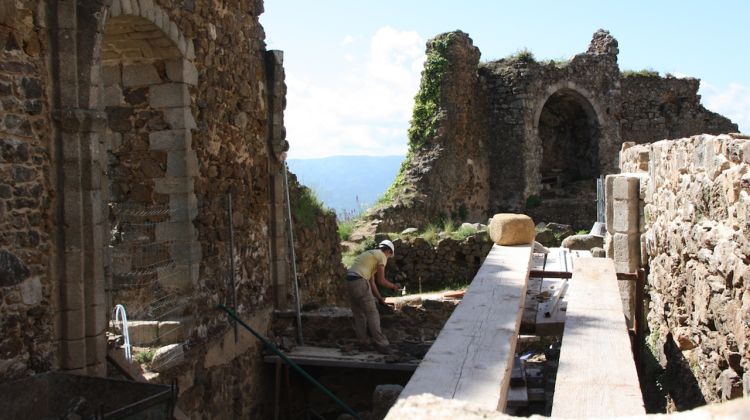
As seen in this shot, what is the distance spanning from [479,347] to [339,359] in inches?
163

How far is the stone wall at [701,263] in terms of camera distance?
13.6 ft

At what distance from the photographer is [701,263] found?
5.03 meters

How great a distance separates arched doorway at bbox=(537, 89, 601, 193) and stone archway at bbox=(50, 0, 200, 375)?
17677mm

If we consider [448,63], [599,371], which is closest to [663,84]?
[448,63]

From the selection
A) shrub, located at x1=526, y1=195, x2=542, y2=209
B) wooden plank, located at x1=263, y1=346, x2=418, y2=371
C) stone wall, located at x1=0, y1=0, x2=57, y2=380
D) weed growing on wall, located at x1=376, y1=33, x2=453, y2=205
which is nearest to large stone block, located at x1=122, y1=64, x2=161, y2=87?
stone wall, located at x1=0, y1=0, x2=57, y2=380

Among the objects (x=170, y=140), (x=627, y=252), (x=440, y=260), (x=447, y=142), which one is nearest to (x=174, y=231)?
(x=170, y=140)

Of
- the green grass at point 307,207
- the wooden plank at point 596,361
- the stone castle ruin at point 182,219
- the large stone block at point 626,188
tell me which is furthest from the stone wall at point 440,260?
the wooden plank at point 596,361

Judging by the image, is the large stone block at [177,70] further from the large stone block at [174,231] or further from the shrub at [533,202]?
the shrub at [533,202]

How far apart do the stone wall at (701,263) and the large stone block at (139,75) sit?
4.37 metres

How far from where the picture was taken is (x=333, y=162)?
157000 mm

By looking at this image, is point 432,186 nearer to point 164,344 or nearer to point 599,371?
point 164,344

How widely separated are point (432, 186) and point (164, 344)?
14293mm

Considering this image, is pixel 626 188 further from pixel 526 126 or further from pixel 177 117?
pixel 526 126

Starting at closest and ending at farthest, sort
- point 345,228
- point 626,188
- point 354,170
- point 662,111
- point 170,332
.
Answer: point 170,332 < point 626,188 < point 345,228 < point 662,111 < point 354,170
